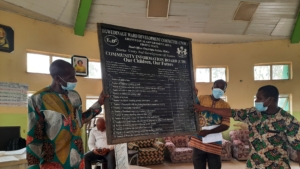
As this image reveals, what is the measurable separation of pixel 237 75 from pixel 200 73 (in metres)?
1.02

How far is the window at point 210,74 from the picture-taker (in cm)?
711

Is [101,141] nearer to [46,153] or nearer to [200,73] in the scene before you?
[46,153]

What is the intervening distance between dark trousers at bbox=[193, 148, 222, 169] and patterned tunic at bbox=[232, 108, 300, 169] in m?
0.54

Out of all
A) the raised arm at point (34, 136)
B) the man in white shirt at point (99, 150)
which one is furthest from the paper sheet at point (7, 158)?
the man in white shirt at point (99, 150)

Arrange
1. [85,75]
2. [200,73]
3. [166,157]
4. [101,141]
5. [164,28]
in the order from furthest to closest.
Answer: [200,73]
[166,157]
[164,28]
[85,75]
[101,141]

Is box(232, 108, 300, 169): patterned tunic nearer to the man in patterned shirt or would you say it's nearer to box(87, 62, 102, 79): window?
the man in patterned shirt

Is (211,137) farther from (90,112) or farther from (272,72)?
(272,72)

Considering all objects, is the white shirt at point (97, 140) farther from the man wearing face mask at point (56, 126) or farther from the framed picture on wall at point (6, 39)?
the man wearing face mask at point (56, 126)

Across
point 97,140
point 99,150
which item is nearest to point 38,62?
point 97,140

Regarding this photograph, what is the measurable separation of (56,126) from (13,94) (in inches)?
138

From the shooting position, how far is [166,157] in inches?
263

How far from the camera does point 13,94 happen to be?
4.55 metres

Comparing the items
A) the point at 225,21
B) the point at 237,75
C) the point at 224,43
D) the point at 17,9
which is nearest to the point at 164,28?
the point at 225,21

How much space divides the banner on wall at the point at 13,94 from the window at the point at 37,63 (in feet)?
1.41
